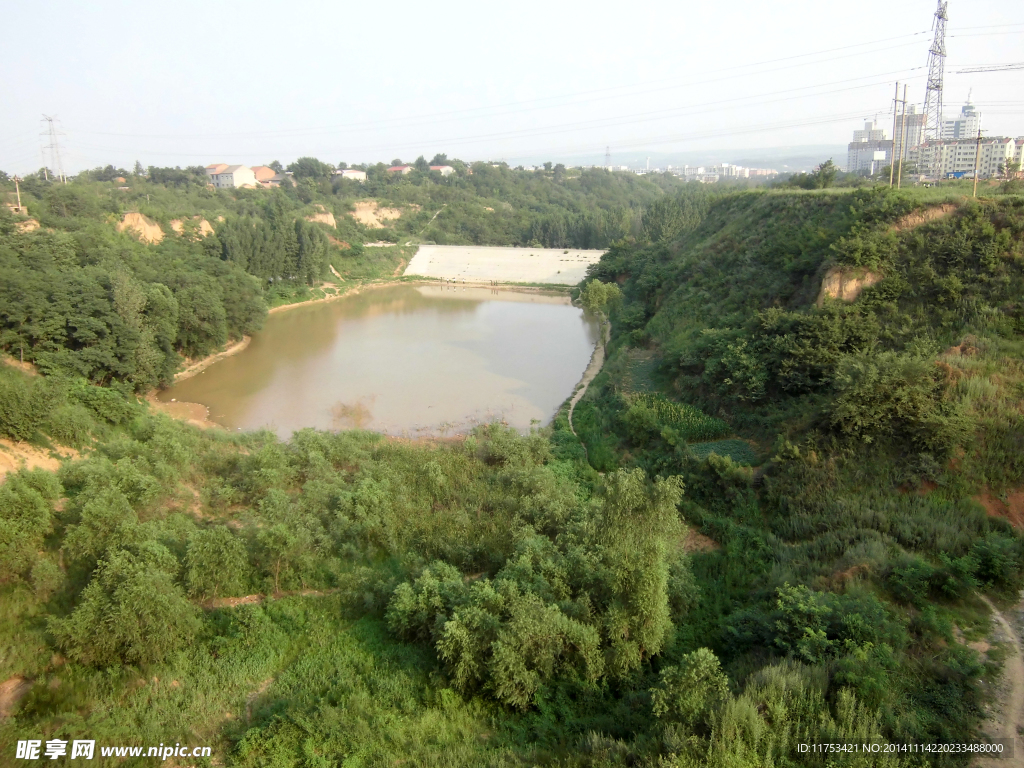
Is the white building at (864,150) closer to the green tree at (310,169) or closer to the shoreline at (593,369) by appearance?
the shoreline at (593,369)

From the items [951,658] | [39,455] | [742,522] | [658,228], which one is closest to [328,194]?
[658,228]

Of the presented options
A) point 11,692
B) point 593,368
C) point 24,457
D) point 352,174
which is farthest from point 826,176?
point 352,174

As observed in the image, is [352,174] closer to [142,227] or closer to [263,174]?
[263,174]

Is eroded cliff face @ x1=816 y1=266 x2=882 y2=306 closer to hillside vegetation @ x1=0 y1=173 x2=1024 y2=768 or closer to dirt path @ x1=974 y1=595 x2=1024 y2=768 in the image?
hillside vegetation @ x1=0 y1=173 x2=1024 y2=768

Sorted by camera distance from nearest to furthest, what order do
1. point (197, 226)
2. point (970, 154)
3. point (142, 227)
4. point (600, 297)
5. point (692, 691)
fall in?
point (692, 691)
point (600, 297)
point (142, 227)
point (197, 226)
point (970, 154)

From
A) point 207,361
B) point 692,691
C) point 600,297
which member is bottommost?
point 692,691

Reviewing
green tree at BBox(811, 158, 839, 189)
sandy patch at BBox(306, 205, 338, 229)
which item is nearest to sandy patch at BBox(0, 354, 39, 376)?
green tree at BBox(811, 158, 839, 189)
